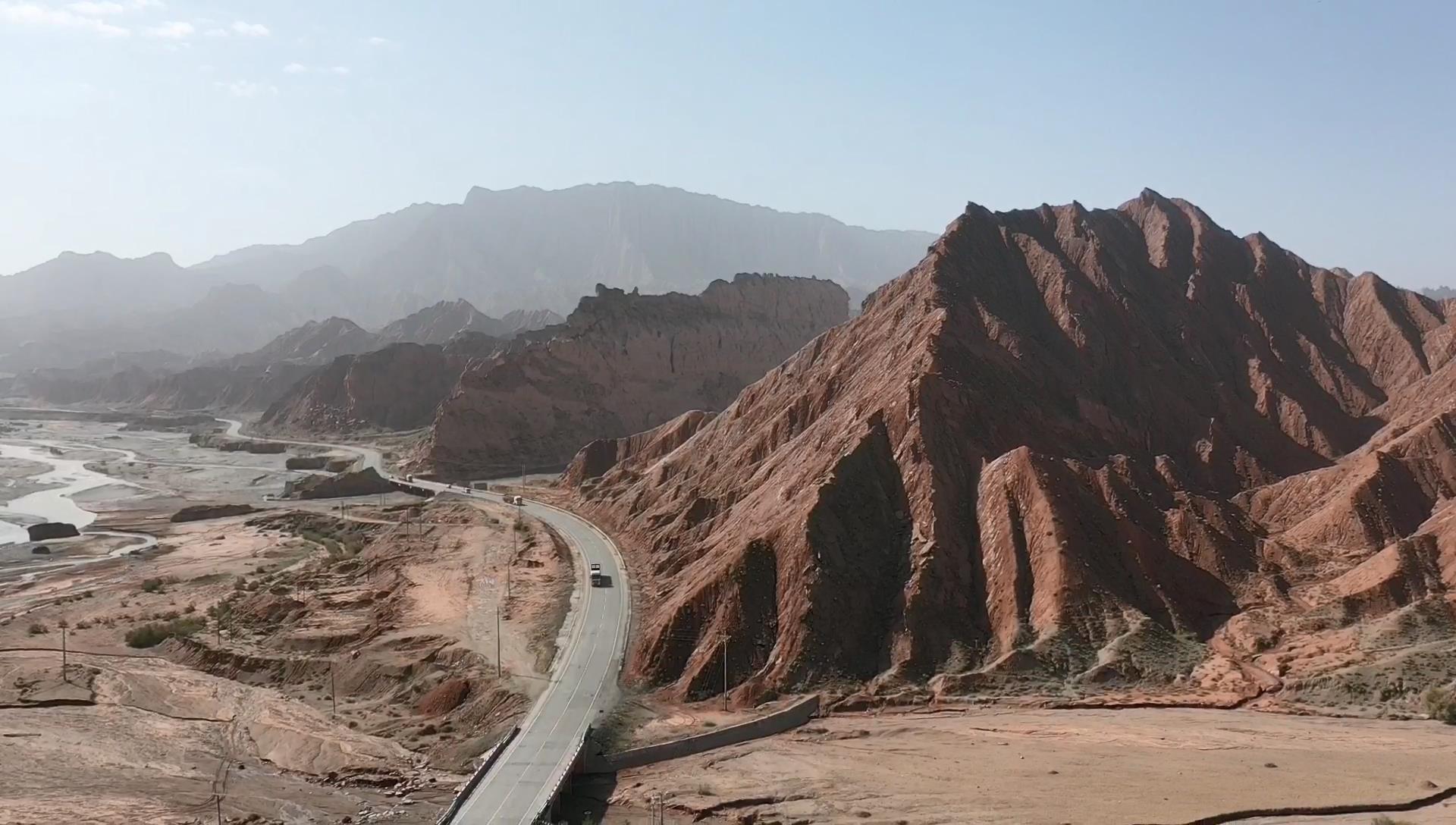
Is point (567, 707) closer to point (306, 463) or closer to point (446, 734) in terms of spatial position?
point (446, 734)

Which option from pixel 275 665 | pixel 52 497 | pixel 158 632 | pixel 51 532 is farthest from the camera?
pixel 52 497

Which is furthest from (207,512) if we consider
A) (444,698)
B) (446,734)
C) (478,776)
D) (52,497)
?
(478,776)

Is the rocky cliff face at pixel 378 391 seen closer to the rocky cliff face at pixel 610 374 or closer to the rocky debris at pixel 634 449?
the rocky cliff face at pixel 610 374

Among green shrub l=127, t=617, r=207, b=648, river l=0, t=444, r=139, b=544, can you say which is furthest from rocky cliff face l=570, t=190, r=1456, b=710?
river l=0, t=444, r=139, b=544

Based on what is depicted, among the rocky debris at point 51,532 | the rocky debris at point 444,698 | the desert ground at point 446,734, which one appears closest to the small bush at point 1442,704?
the desert ground at point 446,734

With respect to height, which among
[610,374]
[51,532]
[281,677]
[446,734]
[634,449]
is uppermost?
[610,374]

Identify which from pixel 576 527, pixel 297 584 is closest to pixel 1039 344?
pixel 576 527

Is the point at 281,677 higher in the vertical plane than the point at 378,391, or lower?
lower
